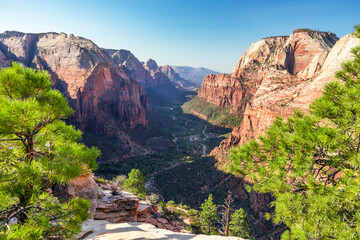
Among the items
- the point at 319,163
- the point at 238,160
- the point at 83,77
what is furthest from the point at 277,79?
the point at 83,77

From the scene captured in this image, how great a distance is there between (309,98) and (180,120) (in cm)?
10624

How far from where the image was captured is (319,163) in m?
5.38

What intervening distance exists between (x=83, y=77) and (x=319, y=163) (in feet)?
267

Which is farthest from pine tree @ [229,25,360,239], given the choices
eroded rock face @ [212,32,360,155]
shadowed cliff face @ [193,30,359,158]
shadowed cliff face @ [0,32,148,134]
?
shadowed cliff face @ [0,32,148,134]

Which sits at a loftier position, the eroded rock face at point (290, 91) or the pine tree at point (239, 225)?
the eroded rock face at point (290, 91)

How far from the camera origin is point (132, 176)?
99.4 ft

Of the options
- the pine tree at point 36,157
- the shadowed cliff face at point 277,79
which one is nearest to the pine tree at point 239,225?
the shadowed cliff face at point 277,79

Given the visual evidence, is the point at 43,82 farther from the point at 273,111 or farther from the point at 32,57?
the point at 32,57

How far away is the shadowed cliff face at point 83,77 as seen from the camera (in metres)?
66.9

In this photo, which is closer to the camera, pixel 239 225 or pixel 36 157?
pixel 36 157

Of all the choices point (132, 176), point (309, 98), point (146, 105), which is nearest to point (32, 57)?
point (146, 105)

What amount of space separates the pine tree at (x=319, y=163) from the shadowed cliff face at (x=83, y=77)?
241ft

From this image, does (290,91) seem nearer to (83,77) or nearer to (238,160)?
(238,160)

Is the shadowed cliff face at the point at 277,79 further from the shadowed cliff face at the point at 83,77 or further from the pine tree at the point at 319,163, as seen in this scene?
the shadowed cliff face at the point at 83,77
